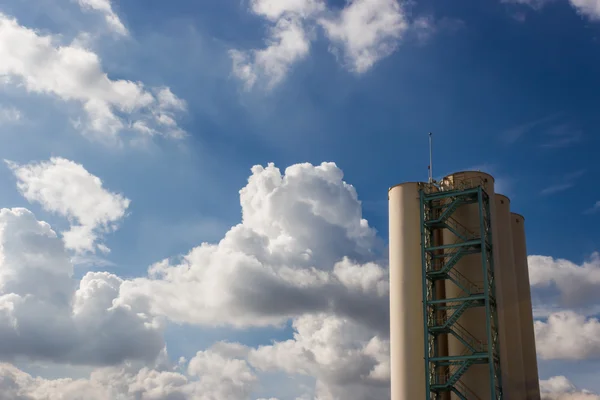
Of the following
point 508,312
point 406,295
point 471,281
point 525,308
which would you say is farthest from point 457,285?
point 525,308

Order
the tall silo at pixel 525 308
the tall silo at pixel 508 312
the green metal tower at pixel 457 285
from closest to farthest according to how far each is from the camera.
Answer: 1. the green metal tower at pixel 457 285
2. the tall silo at pixel 508 312
3. the tall silo at pixel 525 308

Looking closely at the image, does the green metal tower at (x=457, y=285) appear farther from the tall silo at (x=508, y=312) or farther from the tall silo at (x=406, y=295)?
the tall silo at (x=508, y=312)

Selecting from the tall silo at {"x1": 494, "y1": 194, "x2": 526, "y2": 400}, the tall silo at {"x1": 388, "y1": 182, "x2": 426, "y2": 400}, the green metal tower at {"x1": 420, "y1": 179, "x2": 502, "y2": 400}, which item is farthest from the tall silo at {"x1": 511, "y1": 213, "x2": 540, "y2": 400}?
the tall silo at {"x1": 388, "y1": 182, "x2": 426, "y2": 400}

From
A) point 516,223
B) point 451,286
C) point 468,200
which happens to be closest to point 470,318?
point 451,286

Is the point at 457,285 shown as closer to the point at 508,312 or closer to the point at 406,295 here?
the point at 406,295

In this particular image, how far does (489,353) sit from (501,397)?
4826 mm

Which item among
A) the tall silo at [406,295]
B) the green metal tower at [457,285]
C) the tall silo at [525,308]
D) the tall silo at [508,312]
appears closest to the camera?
the green metal tower at [457,285]

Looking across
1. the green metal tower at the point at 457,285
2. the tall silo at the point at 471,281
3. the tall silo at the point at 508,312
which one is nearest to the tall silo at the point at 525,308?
the tall silo at the point at 508,312

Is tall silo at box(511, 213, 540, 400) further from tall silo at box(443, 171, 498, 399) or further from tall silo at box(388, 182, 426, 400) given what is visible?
tall silo at box(388, 182, 426, 400)

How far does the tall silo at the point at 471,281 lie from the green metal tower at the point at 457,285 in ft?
0.74

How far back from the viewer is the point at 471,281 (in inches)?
2625

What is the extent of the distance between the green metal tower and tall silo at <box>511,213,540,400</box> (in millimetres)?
12967

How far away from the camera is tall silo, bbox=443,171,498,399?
208 ft

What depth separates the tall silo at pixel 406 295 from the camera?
213 ft
